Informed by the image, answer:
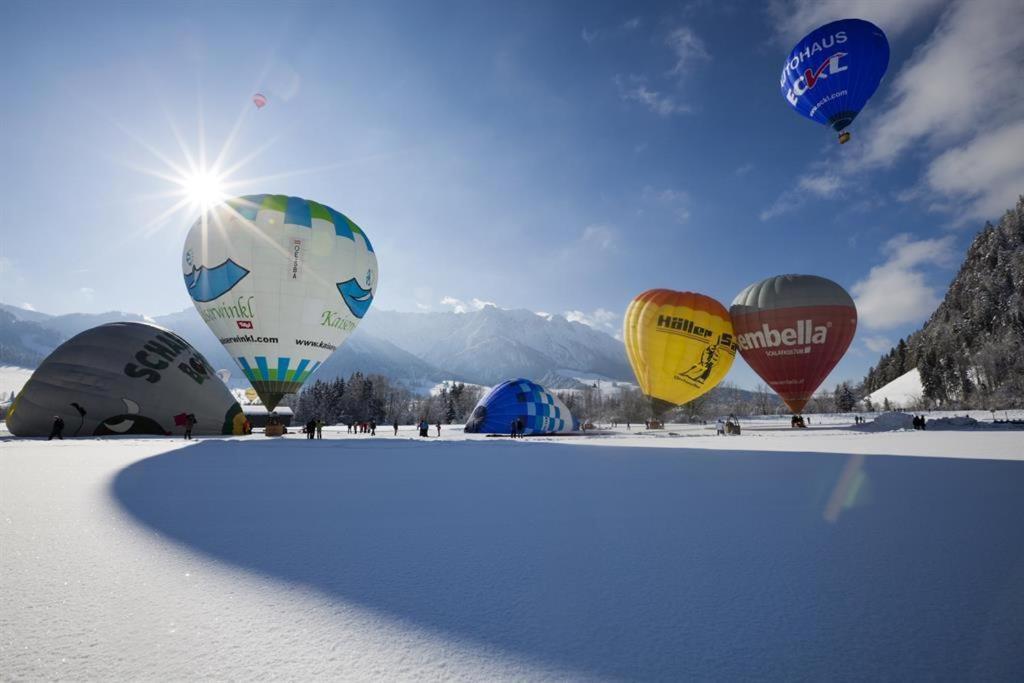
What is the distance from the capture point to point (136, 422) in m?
18.7

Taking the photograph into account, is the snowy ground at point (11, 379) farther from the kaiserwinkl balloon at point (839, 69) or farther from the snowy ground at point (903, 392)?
the snowy ground at point (903, 392)

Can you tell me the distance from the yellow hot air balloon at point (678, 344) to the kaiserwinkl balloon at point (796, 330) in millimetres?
1469

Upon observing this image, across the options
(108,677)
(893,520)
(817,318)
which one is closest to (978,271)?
(817,318)

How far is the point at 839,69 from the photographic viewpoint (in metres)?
22.3

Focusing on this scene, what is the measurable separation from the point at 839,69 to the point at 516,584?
2873cm

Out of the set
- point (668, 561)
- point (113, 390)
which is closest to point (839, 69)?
point (668, 561)

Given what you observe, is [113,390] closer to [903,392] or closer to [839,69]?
[839,69]

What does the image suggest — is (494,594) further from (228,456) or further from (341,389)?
(341,389)

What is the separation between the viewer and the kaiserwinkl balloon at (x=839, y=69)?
22.1 m

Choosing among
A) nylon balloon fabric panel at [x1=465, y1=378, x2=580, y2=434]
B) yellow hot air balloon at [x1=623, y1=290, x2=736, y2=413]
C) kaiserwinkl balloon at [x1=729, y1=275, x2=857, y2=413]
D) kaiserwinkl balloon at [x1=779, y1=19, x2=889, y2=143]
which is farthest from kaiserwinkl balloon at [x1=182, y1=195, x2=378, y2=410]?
kaiserwinkl balloon at [x1=779, y1=19, x2=889, y2=143]

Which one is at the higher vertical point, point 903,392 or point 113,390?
point 903,392

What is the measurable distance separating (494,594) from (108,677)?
1.49 m

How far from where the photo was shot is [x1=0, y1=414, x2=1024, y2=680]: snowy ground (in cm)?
173

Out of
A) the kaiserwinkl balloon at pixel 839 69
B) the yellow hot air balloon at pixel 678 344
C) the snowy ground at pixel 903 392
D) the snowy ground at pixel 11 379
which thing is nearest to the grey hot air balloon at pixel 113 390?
the yellow hot air balloon at pixel 678 344
